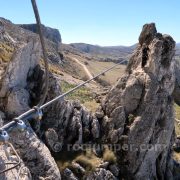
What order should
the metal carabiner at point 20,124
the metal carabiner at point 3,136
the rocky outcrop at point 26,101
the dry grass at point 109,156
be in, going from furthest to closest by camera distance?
the dry grass at point 109,156, the rocky outcrop at point 26,101, the metal carabiner at point 20,124, the metal carabiner at point 3,136

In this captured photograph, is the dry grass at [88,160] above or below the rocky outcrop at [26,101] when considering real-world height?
below

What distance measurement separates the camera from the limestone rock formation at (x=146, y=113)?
2698 cm

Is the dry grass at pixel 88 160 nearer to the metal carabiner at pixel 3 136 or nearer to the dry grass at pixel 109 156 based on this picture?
the dry grass at pixel 109 156

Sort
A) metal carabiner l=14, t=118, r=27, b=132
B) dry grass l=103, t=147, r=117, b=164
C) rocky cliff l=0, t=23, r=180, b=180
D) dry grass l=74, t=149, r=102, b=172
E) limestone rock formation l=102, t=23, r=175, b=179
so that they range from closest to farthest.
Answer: metal carabiner l=14, t=118, r=27, b=132 < rocky cliff l=0, t=23, r=180, b=180 < dry grass l=74, t=149, r=102, b=172 < dry grass l=103, t=147, r=117, b=164 < limestone rock formation l=102, t=23, r=175, b=179

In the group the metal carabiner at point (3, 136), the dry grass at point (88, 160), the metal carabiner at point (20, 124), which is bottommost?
the dry grass at point (88, 160)

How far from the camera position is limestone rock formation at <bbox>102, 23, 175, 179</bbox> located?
26984 mm

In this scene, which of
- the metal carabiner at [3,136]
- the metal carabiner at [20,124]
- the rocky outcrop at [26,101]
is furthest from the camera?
the rocky outcrop at [26,101]

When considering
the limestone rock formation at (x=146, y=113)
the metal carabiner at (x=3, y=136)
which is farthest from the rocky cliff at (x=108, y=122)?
the metal carabiner at (x=3, y=136)

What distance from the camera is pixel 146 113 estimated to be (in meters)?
28.2

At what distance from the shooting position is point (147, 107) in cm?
2825

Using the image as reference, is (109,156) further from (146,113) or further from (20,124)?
(20,124)

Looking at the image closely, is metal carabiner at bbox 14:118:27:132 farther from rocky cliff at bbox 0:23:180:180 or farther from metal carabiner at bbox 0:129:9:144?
rocky cliff at bbox 0:23:180:180

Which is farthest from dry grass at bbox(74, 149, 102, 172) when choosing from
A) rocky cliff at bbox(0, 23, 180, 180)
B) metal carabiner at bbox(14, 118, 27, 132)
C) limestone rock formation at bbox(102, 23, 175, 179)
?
metal carabiner at bbox(14, 118, 27, 132)

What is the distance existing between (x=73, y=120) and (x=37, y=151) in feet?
18.9
